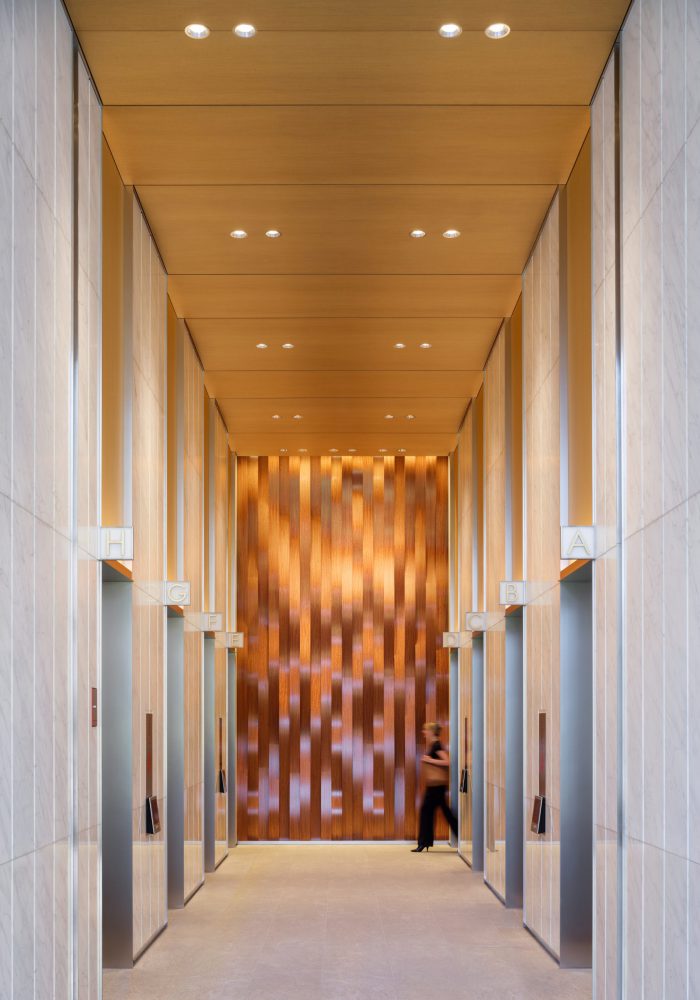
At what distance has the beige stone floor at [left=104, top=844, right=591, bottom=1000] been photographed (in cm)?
959

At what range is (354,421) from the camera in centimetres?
1848

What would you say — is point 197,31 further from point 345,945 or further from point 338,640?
point 338,640

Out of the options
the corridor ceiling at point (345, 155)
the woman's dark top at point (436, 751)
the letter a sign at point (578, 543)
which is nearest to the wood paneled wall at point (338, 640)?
the woman's dark top at point (436, 751)

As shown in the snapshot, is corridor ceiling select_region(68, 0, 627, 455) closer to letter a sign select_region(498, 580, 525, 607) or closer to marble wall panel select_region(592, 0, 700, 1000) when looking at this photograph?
marble wall panel select_region(592, 0, 700, 1000)

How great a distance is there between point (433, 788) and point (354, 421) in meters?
5.37

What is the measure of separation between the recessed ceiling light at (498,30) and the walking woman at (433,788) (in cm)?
1296

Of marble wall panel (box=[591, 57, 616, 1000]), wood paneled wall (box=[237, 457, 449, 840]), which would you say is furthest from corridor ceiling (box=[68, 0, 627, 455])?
wood paneled wall (box=[237, 457, 449, 840])

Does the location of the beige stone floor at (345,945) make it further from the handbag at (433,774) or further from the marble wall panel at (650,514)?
the handbag at (433,774)

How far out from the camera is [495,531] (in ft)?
49.0

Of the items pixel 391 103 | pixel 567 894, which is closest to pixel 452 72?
pixel 391 103

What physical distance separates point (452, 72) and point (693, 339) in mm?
3227

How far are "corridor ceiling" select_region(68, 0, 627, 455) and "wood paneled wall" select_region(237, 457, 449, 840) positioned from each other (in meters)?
6.14

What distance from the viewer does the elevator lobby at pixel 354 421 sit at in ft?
20.9

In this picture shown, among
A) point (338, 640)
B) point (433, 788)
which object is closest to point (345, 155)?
point (433, 788)
